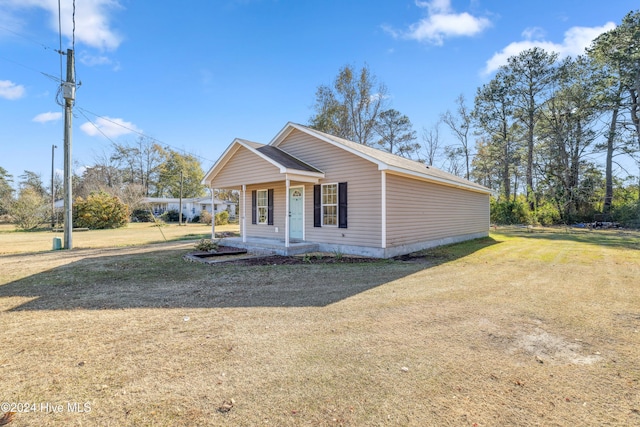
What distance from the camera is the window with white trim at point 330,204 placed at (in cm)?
1047

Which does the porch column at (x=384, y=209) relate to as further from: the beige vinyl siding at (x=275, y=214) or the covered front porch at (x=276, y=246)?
the beige vinyl siding at (x=275, y=214)

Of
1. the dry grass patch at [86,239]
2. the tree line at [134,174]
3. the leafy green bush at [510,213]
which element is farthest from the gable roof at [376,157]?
the tree line at [134,174]

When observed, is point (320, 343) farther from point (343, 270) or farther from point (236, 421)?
point (343, 270)

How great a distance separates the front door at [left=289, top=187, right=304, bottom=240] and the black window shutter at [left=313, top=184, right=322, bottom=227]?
618 mm

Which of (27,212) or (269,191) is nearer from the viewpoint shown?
(269,191)

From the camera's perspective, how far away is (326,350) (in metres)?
3.31

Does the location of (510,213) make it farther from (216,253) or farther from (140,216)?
(140,216)

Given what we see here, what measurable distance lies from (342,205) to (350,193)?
472 mm

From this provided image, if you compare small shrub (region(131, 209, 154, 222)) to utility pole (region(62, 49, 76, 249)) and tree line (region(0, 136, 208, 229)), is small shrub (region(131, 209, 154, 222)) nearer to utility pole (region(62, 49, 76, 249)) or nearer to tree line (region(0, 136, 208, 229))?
tree line (region(0, 136, 208, 229))

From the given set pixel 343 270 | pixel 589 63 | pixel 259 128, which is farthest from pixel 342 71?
pixel 343 270

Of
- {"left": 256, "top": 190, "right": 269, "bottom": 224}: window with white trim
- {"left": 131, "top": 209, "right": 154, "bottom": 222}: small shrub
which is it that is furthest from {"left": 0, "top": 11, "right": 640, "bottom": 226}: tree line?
{"left": 256, "top": 190, "right": 269, "bottom": 224}: window with white trim

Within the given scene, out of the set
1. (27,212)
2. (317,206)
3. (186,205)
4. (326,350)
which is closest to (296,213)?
(317,206)

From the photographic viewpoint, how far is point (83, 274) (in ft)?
23.9

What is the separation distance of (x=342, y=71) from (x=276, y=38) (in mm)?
13234
